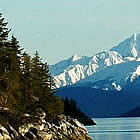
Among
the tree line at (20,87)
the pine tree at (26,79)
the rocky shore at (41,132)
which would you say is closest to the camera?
the rocky shore at (41,132)

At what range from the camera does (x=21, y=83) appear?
307 ft

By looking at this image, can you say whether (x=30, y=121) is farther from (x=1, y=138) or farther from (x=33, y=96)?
(x=33, y=96)

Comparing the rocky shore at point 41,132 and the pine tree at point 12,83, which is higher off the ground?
the pine tree at point 12,83

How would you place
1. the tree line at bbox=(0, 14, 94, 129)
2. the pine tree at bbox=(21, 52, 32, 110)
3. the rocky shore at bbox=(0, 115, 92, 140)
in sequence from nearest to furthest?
the rocky shore at bbox=(0, 115, 92, 140), the tree line at bbox=(0, 14, 94, 129), the pine tree at bbox=(21, 52, 32, 110)

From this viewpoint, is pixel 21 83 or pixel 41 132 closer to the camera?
pixel 41 132

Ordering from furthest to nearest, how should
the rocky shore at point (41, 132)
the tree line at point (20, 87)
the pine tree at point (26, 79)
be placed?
the pine tree at point (26, 79)
the tree line at point (20, 87)
the rocky shore at point (41, 132)

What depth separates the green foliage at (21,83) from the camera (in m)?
81.1

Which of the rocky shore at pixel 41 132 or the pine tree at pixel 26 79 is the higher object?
the pine tree at pixel 26 79

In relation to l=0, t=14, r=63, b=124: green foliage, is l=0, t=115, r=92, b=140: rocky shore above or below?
below

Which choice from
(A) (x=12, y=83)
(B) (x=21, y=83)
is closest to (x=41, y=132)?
(A) (x=12, y=83)

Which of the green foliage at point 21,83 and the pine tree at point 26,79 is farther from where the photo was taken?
the pine tree at point 26,79

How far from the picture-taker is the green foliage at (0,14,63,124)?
8106cm

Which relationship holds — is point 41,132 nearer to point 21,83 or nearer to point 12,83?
point 12,83

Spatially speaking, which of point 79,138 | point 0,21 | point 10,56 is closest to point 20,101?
point 10,56
